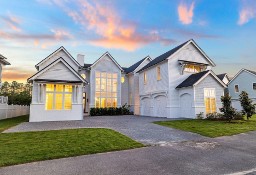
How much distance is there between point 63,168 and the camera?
4984 millimetres

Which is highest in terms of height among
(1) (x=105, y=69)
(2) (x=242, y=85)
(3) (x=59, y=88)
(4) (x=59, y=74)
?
(1) (x=105, y=69)

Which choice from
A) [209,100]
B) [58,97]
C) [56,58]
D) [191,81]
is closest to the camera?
[58,97]

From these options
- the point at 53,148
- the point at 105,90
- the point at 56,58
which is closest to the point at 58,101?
the point at 56,58

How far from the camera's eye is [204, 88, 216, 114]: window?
1971 centimetres

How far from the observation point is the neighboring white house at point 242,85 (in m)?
34.6

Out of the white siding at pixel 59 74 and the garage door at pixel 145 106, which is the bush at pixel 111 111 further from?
the white siding at pixel 59 74

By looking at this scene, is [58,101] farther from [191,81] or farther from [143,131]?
[191,81]

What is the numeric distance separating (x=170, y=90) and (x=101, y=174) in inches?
702

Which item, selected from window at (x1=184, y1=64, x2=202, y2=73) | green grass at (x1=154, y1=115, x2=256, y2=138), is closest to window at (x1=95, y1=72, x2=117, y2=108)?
window at (x1=184, y1=64, x2=202, y2=73)

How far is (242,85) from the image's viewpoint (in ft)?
120

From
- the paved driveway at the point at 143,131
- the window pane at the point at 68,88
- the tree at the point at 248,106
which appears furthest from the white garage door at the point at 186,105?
the window pane at the point at 68,88

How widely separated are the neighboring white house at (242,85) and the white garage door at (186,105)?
812 inches

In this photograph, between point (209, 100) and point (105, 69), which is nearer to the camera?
point (209, 100)

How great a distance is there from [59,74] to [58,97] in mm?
2575
